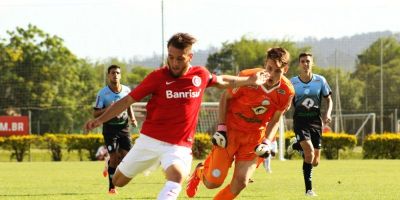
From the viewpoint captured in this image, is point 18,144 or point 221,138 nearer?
point 221,138

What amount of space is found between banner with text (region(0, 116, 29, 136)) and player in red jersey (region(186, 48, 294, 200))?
104 ft

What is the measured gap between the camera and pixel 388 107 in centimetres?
4978

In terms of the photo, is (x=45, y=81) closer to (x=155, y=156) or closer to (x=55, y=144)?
(x=55, y=144)

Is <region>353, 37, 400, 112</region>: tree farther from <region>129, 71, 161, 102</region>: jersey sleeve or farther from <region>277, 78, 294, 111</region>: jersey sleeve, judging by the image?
<region>129, 71, 161, 102</region>: jersey sleeve

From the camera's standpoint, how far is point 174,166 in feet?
29.3

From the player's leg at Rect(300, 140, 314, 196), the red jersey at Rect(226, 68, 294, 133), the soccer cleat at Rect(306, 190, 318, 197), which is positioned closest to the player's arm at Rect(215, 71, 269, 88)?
the red jersey at Rect(226, 68, 294, 133)

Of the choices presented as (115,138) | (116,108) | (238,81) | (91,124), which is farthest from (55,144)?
(91,124)

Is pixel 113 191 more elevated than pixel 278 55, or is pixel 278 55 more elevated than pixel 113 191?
pixel 278 55

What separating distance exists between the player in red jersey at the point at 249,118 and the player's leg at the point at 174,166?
1.76 metres

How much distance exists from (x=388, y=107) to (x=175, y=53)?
138 feet

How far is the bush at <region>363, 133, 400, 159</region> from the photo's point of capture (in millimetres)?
38250

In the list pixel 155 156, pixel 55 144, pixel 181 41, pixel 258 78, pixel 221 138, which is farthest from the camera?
pixel 55 144

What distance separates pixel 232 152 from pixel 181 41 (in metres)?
2.59

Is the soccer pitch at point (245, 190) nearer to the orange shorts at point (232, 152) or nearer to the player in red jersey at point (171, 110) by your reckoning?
the orange shorts at point (232, 152)
